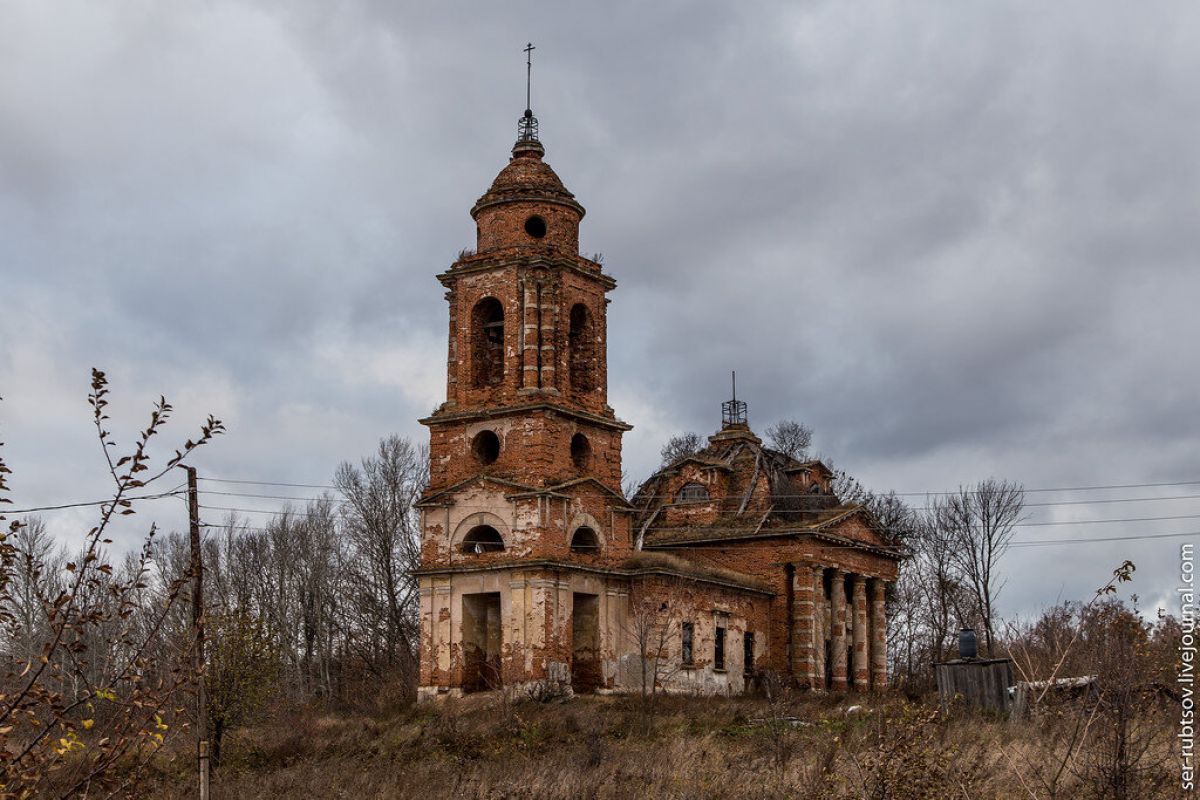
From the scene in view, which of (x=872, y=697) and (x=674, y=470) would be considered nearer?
(x=872, y=697)

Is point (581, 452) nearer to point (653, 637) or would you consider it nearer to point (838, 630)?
point (653, 637)

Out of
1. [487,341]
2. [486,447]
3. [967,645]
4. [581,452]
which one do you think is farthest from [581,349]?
[967,645]

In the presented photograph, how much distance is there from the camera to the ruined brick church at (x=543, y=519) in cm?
3212

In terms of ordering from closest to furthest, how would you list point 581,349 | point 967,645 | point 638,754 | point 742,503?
point 638,754, point 967,645, point 581,349, point 742,503

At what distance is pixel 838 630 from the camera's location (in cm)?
4184

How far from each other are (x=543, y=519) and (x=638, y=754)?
1131 cm

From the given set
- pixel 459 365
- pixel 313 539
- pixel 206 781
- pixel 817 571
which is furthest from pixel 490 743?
pixel 313 539

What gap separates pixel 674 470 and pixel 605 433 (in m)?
9.56

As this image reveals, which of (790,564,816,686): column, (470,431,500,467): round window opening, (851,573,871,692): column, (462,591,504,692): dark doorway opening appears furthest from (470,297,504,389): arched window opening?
(851,573,871,692): column

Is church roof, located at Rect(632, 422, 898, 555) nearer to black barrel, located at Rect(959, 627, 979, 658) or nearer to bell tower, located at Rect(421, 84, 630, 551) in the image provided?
bell tower, located at Rect(421, 84, 630, 551)

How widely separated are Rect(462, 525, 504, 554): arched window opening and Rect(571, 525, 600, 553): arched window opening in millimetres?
1894

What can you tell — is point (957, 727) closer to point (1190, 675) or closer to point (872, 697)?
point (1190, 675)

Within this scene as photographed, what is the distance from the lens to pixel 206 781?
66.8 ft

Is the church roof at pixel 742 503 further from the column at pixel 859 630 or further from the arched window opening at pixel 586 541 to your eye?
the arched window opening at pixel 586 541
